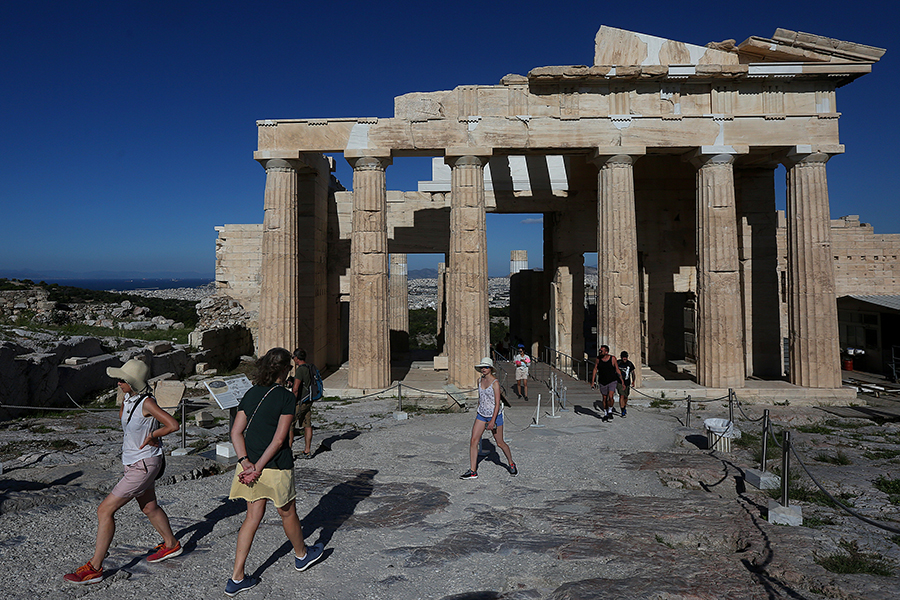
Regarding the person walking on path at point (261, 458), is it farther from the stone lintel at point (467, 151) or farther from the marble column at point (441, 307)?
the marble column at point (441, 307)

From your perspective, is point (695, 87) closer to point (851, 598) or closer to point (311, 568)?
point (851, 598)

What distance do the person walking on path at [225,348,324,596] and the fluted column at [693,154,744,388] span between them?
48.0ft

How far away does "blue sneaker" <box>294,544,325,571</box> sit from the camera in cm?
453

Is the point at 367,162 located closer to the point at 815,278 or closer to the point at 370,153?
the point at 370,153

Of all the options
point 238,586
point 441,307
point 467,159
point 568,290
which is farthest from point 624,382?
point 441,307

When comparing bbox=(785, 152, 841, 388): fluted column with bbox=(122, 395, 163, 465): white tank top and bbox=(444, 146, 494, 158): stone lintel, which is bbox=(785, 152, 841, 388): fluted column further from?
bbox=(122, 395, 163, 465): white tank top

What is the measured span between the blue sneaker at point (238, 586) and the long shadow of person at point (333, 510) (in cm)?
26

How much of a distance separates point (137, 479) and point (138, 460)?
0.51 feet

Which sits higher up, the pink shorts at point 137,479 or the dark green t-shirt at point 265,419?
the dark green t-shirt at point 265,419

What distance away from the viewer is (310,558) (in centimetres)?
461

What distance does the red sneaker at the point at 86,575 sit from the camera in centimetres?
412

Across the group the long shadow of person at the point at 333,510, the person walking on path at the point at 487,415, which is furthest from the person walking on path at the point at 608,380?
the long shadow of person at the point at 333,510

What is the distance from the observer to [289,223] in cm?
1630

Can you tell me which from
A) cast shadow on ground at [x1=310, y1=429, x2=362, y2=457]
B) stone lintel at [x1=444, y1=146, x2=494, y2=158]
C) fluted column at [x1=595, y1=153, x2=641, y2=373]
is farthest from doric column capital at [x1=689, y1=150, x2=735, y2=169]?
cast shadow on ground at [x1=310, y1=429, x2=362, y2=457]
